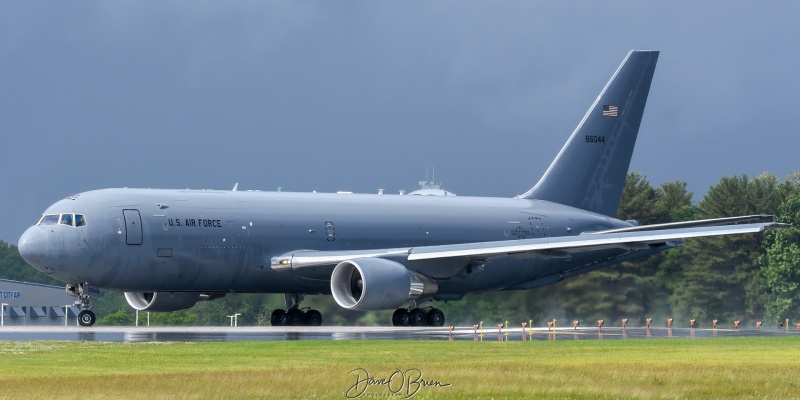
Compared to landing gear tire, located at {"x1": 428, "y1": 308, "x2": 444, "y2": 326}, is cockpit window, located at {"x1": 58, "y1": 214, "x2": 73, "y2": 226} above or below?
above

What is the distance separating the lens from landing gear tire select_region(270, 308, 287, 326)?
4291cm

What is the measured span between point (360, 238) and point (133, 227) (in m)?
7.31

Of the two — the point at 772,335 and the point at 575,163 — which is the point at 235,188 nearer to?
the point at 575,163

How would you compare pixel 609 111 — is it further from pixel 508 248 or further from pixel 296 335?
pixel 296 335

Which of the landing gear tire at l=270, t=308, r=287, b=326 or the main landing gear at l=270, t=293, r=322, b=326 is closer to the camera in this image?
the main landing gear at l=270, t=293, r=322, b=326

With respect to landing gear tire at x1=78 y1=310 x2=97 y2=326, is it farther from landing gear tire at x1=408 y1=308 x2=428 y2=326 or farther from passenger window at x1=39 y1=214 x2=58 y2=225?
landing gear tire at x1=408 y1=308 x2=428 y2=326

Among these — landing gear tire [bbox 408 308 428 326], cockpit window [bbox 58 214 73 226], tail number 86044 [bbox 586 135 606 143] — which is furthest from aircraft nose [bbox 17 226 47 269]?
tail number 86044 [bbox 586 135 606 143]

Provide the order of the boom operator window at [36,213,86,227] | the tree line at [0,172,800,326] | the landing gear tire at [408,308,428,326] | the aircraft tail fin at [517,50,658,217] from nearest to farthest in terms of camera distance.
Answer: the boom operator window at [36,213,86,227] → the landing gear tire at [408,308,428,326] → the tree line at [0,172,800,326] → the aircraft tail fin at [517,50,658,217]

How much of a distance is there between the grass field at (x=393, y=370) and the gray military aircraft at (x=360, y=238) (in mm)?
9096

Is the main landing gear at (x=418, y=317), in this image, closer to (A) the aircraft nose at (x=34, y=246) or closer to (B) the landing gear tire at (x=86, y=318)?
(B) the landing gear tire at (x=86, y=318)
